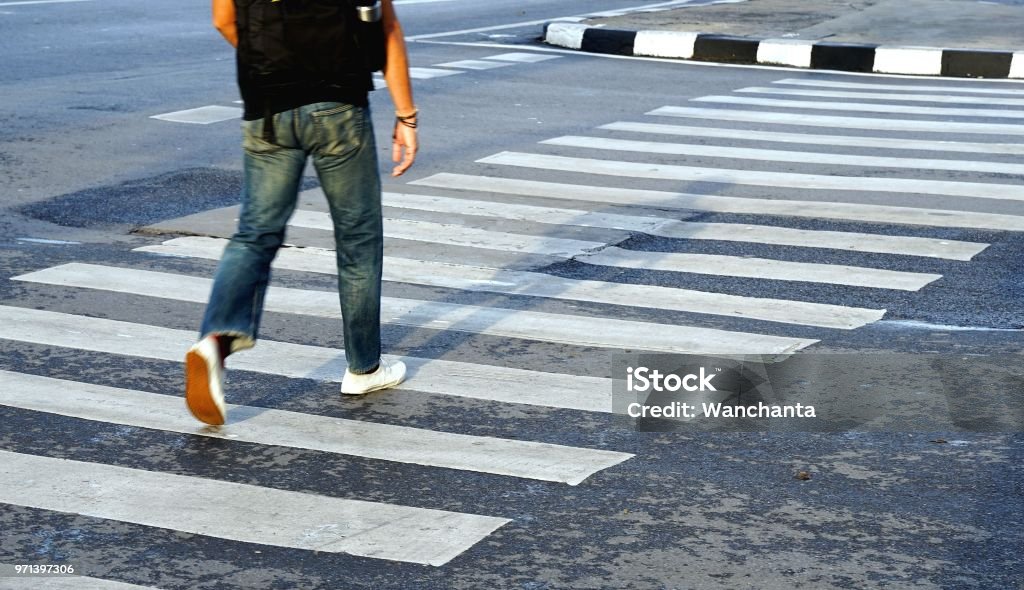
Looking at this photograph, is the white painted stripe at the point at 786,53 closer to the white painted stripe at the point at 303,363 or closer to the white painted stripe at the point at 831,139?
the white painted stripe at the point at 831,139

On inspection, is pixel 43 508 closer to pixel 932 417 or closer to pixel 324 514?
pixel 324 514

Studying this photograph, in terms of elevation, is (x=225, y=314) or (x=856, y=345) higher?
(x=225, y=314)

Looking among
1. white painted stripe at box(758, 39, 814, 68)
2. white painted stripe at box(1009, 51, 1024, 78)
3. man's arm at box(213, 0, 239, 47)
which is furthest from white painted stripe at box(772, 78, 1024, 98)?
man's arm at box(213, 0, 239, 47)

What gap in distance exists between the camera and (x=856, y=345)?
5520 mm

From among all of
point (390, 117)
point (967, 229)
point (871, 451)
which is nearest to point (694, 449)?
point (871, 451)

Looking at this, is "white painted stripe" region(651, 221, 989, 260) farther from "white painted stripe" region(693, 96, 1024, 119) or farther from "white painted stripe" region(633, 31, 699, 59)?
"white painted stripe" region(633, 31, 699, 59)

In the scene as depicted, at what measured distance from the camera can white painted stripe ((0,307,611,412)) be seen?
4.94 m

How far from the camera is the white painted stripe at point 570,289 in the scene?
5.98 meters

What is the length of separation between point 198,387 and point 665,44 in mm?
11575

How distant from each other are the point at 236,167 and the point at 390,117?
210cm

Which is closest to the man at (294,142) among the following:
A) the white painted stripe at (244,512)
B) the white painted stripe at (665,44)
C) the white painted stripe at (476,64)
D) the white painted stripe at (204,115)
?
the white painted stripe at (244,512)

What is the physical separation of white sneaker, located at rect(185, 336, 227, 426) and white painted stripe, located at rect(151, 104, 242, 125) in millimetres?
6368

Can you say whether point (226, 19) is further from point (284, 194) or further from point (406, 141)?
point (406, 141)

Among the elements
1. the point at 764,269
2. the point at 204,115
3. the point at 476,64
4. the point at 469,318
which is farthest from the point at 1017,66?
the point at 469,318
